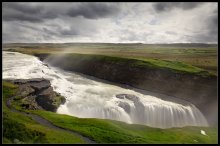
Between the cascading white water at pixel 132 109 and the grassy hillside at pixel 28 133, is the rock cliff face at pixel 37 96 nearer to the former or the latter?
the cascading white water at pixel 132 109

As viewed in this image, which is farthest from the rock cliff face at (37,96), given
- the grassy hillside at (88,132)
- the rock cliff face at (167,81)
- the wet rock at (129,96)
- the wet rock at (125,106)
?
the rock cliff face at (167,81)

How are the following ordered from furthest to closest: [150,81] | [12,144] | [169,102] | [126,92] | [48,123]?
[150,81], [126,92], [169,102], [48,123], [12,144]

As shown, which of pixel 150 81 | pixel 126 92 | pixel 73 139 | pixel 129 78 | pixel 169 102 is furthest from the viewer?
pixel 129 78

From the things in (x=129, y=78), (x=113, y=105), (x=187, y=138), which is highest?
(x=129, y=78)

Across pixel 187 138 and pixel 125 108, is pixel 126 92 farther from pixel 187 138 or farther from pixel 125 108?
pixel 187 138

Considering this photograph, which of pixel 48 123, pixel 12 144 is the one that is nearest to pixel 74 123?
pixel 48 123

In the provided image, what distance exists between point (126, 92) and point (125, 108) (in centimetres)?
1472

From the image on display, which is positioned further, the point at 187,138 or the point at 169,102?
the point at 169,102

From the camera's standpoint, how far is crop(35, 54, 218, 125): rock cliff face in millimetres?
78938

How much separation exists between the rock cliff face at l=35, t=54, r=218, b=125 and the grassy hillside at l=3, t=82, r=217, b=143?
61.0 ft

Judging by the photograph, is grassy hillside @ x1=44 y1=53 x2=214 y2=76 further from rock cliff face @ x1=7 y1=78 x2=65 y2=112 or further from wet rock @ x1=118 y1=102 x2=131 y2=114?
rock cliff face @ x1=7 y1=78 x2=65 y2=112

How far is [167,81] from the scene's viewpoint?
301ft

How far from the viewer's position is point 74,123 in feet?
171

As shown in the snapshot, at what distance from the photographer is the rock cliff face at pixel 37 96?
63797 mm
